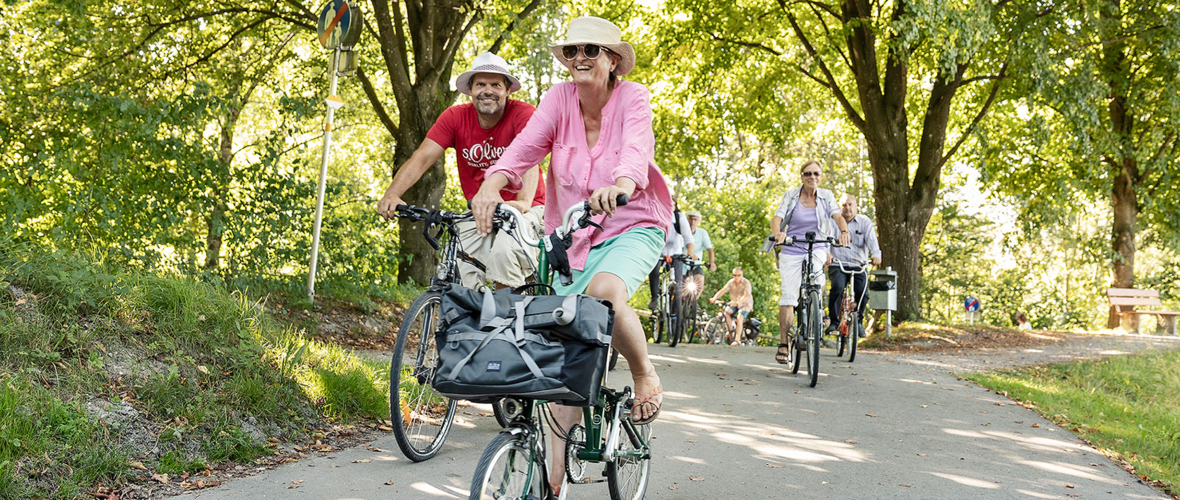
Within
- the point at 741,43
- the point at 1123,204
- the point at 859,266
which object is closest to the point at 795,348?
the point at 859,266

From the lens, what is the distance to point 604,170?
3840mm

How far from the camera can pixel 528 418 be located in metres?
3.16

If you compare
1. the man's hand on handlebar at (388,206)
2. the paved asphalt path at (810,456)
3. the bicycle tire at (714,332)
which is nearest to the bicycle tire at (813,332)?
the paved asphalt path at (810,456)

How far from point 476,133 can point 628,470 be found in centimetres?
260

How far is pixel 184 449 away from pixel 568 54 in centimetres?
275

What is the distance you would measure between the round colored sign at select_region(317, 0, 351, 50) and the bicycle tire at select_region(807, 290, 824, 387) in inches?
197

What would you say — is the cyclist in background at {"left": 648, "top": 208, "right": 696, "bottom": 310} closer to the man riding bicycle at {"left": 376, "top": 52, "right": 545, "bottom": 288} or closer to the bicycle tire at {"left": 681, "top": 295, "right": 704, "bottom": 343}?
the bicycle tire at {"left": 681, "top": 295, "right": 704, "bottom": 343}

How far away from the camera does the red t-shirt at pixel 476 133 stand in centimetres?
582

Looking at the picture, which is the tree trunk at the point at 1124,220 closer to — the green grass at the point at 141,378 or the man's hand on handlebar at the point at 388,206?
the green grass at the point at 141,378

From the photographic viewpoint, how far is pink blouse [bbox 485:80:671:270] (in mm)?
3795

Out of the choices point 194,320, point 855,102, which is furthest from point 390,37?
point 855,102

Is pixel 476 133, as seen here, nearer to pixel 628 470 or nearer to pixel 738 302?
pixel 628 470

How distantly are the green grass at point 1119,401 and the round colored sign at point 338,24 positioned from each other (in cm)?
693

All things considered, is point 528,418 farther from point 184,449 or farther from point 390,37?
point 390,37
